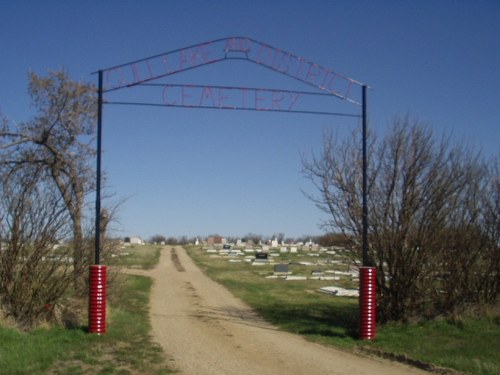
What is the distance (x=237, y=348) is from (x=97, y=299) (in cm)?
320

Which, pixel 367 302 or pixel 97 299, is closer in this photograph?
pixel 97 299

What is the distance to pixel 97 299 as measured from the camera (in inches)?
509

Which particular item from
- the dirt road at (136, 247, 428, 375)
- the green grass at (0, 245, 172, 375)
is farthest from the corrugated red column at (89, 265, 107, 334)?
the dirt road at (136, 247, 428, 375)

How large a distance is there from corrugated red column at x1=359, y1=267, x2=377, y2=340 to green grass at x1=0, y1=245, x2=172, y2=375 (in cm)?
456

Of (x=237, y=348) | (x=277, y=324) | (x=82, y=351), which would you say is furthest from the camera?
(x=277, y=324)

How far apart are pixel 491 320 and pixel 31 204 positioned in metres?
11.5

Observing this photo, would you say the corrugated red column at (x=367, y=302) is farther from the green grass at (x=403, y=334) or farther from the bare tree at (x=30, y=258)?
the bare tree at (x=30, y=258)

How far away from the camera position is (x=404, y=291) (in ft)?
50.4

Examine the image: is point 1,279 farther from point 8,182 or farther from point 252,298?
point 252,298

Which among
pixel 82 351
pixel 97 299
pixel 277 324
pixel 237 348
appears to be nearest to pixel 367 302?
pixel 237 348

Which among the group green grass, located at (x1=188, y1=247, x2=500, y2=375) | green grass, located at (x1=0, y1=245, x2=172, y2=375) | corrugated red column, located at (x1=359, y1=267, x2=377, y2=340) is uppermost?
corrugated red column, located at (x1=359, y1=267, x2=377, y2=340)

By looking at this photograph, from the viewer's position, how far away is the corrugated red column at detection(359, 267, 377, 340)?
13359 mm

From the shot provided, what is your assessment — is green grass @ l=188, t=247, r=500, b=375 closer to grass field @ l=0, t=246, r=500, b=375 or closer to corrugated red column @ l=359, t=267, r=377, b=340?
grass field @ l=0, t=246, r=500, b=375

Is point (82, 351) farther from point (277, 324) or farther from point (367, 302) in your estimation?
point (277, 324)
